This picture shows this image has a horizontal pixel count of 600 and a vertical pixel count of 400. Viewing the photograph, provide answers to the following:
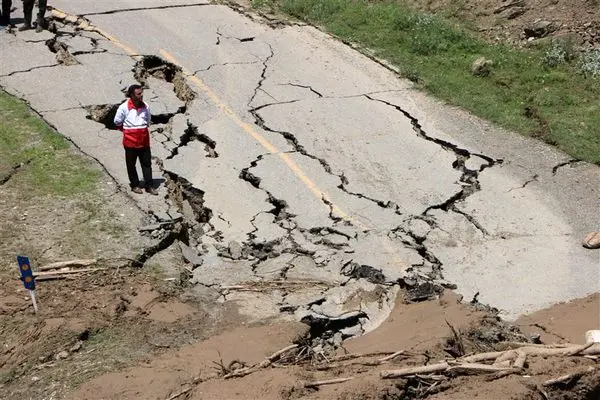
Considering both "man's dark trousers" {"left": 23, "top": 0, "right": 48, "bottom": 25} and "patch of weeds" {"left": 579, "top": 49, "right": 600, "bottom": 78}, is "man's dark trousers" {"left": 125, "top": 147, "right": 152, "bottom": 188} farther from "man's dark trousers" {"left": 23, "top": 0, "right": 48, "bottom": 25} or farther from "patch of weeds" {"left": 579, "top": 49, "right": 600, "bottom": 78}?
"patch of weeds" {"left": 579, "top": 49, "right": 600, "bottom": 78}

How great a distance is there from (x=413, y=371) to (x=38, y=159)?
6966 millimetres

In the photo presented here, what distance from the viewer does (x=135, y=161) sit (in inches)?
439

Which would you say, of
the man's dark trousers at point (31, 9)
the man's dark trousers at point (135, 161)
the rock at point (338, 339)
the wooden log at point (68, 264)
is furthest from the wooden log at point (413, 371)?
the man's dark trousers at point (31, 9)

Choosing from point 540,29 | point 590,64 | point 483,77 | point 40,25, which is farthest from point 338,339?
point 40,25

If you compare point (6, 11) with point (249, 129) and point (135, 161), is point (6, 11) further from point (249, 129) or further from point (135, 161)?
point (135, 161)

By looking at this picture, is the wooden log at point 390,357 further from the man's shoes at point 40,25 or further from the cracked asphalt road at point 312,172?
the man's shoes at point 40,25

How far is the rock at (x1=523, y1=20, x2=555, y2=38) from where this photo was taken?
52.5 feet

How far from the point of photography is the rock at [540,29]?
1602cm

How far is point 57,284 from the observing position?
922cm

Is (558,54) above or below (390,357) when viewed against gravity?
above

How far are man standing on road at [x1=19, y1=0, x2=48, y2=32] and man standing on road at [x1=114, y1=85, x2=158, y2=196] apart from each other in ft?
21.0

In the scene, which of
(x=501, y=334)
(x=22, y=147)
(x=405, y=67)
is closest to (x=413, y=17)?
(x=405, y=67)

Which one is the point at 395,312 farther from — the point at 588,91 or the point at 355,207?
the point at 588,91

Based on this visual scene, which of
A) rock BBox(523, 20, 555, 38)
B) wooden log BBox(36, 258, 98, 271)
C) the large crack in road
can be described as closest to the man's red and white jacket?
the large crack in road
